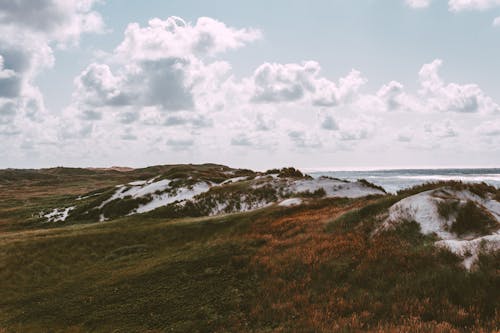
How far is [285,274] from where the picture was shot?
54.0 feet

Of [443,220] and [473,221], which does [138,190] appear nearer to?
[443,220]

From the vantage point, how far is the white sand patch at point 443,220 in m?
14.1

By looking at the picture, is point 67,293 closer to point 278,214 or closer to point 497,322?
point 278,214

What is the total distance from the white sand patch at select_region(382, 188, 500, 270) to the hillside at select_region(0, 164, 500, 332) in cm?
7

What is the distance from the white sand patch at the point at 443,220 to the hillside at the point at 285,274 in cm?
7

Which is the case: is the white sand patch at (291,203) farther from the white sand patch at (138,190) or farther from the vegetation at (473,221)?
the white sand patch at (138,190)

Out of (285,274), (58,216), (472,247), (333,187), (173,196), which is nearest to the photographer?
(472,247)

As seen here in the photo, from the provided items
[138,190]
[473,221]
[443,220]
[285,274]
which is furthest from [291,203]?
[138,190]

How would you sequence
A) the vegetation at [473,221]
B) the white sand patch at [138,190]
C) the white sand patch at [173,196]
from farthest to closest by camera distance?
the white sand patch at [138,190] < the white sand patch at [173,196] < the vegetation at [473,221]

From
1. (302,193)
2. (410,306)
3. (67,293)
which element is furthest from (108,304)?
(302,193)

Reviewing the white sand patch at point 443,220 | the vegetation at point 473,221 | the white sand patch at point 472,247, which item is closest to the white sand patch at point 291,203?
the white sand patch at point 443,220

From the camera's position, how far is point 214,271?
1811 centimetres

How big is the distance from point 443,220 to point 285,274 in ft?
30.5

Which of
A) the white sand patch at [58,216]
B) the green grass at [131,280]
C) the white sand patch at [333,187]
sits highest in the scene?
the white sand patch at [333,187]
